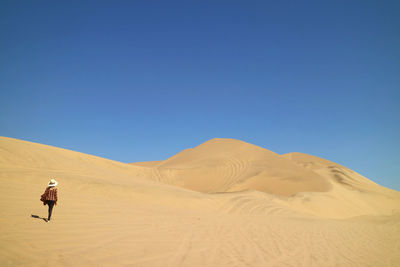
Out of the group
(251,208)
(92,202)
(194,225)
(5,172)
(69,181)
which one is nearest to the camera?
(194,225)

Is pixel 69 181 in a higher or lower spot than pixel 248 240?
higher

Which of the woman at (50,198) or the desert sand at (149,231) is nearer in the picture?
the desert sand at (149,231)

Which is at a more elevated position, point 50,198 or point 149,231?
point 50,198

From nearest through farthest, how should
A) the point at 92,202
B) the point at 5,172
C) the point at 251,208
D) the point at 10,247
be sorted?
the point at 10,247 < the point at 92,202 < the point at 5,172 < the point at 251,208

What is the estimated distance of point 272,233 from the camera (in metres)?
10.0

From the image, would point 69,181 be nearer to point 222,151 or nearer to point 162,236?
point 162,236

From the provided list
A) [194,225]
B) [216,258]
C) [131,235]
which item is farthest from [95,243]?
[194,225]

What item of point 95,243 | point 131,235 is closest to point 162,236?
point 131,235

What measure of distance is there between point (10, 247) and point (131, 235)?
2.79 m

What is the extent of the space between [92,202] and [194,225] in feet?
14.0

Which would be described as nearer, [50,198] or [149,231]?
[50,198]

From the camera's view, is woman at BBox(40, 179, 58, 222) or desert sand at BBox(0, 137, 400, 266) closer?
desert sand at BBox(0, 137, 400, 266)

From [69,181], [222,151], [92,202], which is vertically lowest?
[92,202]

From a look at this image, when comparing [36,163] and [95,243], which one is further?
[36,163]
